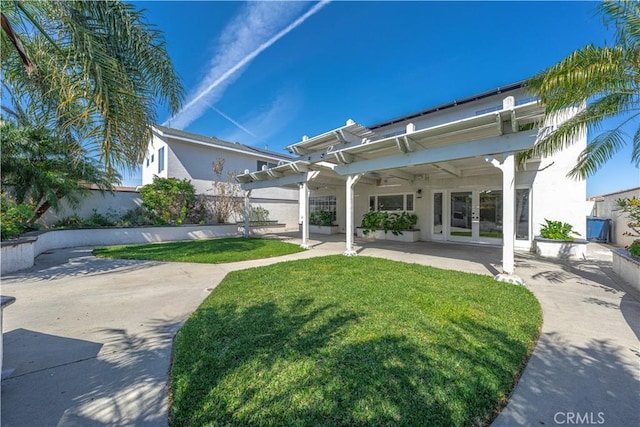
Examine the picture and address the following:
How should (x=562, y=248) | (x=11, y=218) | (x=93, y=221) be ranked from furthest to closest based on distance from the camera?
(x=93, y=221) < (x=562, y=248) < (x=11, y=218)

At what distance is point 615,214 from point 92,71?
60.3 ft

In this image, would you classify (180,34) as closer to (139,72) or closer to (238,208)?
(139,72)

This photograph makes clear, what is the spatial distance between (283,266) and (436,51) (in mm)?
9999

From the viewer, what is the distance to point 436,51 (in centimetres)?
988

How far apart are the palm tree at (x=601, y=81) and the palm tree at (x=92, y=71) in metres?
7.91

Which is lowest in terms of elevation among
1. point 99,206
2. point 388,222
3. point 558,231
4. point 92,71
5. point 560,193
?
point 558,231

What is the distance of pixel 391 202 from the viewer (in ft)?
44.2

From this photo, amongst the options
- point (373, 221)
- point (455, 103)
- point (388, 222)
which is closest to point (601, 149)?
point (455, 103)

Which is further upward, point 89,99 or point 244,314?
point 89,99

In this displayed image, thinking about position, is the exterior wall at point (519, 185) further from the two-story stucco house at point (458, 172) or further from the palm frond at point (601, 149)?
the palm frond at point (601, 149)

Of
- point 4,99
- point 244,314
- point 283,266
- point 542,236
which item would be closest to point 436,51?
point 542,236

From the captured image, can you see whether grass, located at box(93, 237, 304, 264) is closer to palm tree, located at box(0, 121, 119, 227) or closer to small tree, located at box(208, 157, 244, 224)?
palm tree, located at box(0, 121, 119, 227)

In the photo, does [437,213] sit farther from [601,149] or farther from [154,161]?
[154,161]

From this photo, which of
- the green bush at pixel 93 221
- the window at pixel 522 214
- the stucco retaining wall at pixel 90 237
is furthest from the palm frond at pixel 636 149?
the green bush at pixel 93 221
